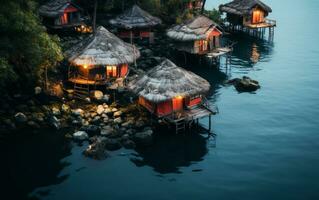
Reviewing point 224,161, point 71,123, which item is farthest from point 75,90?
point 224,161

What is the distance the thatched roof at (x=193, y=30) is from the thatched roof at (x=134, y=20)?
6.77 meters

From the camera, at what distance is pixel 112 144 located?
34.1m

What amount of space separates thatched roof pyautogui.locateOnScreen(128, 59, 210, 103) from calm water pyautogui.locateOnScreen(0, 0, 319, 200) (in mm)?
3979

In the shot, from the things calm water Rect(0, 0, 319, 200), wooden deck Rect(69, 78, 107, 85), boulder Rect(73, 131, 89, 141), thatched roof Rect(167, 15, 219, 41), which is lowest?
calm water Rect(0, 0, 319, 200)

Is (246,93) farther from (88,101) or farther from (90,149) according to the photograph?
(90,149)

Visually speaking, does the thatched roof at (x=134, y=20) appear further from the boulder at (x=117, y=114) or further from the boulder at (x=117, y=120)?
the boulder at (x=117, y=120)

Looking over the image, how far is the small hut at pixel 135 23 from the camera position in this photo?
61.3 meters

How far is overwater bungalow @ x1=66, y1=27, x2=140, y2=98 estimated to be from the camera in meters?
43.5

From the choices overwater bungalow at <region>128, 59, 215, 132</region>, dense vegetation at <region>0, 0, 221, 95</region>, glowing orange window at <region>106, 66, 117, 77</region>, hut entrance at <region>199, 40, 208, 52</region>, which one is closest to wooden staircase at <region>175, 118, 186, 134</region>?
overwater bungalow at <region>128, 59, 215, 132</region>

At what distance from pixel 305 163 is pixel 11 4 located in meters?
27.5

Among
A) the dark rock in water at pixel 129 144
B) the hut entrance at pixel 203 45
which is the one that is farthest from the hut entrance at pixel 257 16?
the dark rock in water at pixel 129 144

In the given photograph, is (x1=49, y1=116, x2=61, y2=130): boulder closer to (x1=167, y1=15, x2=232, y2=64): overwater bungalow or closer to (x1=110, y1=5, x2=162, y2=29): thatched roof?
(x1=167, y1=15, x2=232, y2=64): overwater bungalow

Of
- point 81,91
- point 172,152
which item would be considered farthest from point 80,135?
point 81,91

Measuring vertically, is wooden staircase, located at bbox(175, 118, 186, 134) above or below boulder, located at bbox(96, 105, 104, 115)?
below
